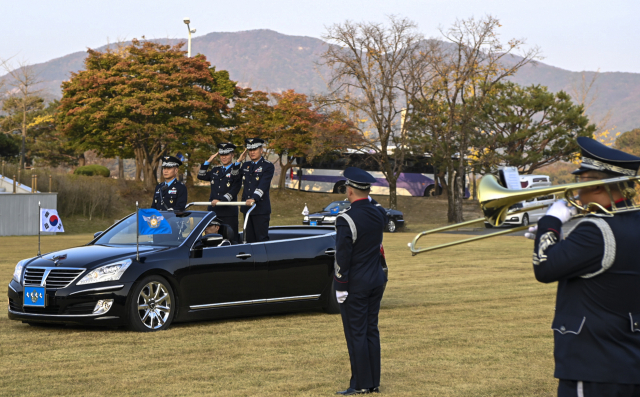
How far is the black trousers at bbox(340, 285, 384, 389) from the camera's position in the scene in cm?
598

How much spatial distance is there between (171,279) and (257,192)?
7.30 feet

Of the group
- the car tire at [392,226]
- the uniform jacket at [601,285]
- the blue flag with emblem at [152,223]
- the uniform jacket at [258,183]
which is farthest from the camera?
the car tire at [392,226]

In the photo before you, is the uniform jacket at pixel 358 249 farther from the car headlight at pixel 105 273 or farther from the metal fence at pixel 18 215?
the metal fence at pixel 18 215

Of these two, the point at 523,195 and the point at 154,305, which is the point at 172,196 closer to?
the point at 154,305

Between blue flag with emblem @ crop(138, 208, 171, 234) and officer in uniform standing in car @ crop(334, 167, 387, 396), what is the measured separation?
13.6 feet

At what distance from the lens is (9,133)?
6688cm

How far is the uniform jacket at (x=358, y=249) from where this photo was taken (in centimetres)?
600

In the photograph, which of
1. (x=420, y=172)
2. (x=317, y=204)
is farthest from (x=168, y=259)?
(x=420, y=172)

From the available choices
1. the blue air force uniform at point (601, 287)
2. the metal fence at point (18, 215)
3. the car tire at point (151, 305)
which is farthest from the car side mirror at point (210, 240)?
the metal fence at point (18, 215)

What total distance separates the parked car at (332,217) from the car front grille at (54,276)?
2381cm

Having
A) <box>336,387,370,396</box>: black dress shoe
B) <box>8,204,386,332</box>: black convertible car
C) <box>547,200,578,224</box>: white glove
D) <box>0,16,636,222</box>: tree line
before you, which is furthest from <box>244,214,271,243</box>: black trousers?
<box>0,16,636,222</box>: tree line

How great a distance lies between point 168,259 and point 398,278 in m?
7.76

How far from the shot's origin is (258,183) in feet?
36.6

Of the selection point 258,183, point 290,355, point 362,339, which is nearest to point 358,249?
point 362,339
